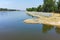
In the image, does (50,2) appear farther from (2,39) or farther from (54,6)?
(2,39)

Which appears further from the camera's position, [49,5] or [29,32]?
[49,5]

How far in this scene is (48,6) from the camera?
10244 centimetres

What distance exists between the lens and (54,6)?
99.5 metres

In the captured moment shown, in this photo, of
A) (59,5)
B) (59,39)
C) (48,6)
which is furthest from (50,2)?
(59,39)

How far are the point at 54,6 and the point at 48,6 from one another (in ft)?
15.5

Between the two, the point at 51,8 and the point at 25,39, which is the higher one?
the point at 25,39

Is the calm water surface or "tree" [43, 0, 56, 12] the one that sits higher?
the calm water surface

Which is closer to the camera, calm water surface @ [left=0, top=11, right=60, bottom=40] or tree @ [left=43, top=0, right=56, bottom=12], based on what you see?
calm water surface @ [left=0, top=11, right=60, bottom=40]

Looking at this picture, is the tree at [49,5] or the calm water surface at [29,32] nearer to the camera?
the calm water surface at [29,32]

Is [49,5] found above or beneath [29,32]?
beneath

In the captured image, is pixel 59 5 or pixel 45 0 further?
pixel 45 0

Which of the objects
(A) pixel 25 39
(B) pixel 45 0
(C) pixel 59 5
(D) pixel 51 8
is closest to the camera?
(A) pixel 25 39

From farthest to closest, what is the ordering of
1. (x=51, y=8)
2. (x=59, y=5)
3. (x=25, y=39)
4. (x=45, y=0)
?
(x=45, y=0) < (x=51, y=8) < (x=59, y=5) < (x=25, y=39)

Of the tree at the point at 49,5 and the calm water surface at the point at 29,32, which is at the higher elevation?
the calm water surface at the point at 29,32
